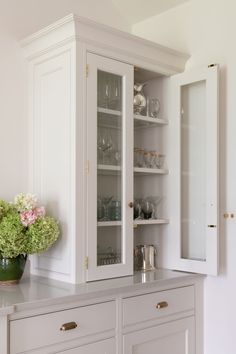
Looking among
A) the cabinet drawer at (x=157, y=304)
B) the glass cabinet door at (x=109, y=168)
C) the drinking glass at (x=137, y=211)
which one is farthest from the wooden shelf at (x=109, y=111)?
the cabinet drawer at (x=157, y=304)

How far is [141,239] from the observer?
2.93 m

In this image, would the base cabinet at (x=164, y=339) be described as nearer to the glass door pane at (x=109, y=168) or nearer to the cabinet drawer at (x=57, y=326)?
the cabinet drawer at (x=57, y=326)

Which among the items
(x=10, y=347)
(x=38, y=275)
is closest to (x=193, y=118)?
(x=38, y=275)

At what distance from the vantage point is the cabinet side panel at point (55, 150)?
7.39ft

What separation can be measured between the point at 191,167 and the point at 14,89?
1113 mm

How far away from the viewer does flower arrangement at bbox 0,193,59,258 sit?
2080 millimetres

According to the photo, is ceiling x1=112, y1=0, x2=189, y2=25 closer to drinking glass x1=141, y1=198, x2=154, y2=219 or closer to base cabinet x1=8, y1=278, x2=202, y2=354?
drinking glass x1=141, y1=198, x2=154, y2=219

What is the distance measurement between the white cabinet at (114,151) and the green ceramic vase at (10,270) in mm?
226

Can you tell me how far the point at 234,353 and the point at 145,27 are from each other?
213cm

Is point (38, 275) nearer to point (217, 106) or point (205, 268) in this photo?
point (205, 268)

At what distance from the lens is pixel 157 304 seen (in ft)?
7.69

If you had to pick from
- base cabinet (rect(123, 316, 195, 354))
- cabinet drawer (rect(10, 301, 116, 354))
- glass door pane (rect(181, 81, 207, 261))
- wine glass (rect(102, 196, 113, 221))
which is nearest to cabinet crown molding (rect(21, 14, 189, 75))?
glass door pane (rect(181, 81, 207, 261))

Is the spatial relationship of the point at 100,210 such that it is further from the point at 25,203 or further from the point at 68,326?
the point at 68,326

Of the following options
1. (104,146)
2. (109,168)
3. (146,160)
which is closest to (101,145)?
(104,146)
